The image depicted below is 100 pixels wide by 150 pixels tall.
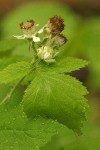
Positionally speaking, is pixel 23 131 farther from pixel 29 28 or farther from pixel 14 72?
pixel 29 28

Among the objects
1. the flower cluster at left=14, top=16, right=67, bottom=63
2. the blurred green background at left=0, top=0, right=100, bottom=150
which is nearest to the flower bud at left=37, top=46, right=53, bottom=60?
the flower cluster at left=14, top=16, right=67, bottom=63

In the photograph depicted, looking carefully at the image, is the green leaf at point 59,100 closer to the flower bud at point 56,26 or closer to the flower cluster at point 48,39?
the flower cluster at point 48,39

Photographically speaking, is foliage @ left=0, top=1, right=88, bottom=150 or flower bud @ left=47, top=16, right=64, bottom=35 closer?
foliage @ left=0, top=1, right=88, bottom=150

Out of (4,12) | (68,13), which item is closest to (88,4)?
(4,12)

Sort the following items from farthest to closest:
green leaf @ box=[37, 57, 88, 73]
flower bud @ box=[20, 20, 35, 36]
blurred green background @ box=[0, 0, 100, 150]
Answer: blurred green background @ box=[0, 0, 100, 150] < flower bud @ box=[20, 20, 35, 36] < green leaf @ box=[37, 57, 88, 73]

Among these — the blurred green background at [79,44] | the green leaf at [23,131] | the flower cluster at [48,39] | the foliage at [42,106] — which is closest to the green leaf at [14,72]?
the foliage at [42,106]

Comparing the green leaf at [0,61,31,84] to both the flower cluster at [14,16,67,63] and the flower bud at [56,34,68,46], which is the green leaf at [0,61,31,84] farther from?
the flower bud at [56,34,68,46]

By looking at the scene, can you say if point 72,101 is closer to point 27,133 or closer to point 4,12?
point 27,133
